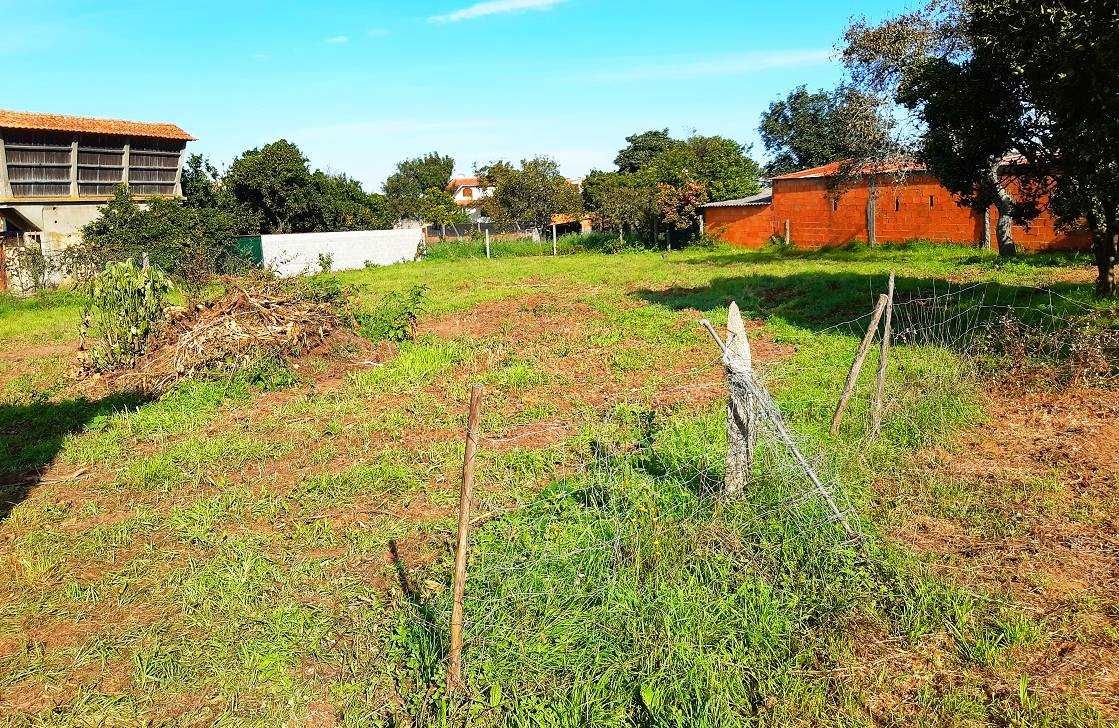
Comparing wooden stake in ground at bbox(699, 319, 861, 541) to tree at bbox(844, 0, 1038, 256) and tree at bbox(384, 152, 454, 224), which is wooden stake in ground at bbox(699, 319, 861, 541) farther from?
tree at bbox(384, 152, 454, 224)

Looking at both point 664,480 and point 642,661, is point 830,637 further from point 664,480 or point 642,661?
point 664,480

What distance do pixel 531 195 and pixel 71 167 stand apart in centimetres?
2292

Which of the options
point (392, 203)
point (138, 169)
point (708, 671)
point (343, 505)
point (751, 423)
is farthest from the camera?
point (392, 203)

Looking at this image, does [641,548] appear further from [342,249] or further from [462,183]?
[462,183]

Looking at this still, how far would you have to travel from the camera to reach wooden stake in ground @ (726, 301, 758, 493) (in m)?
4.61

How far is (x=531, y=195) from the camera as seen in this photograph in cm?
4300

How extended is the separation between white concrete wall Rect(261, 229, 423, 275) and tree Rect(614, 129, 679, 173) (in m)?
24.4

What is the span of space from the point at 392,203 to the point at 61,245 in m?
20.7

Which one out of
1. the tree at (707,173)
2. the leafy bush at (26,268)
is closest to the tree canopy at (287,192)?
the leafy bush at (26,268)

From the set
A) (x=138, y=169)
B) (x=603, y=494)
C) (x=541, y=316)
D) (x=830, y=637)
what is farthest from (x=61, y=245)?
(x=830, y=637)

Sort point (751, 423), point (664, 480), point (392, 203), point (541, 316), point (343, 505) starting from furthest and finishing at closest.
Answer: point (392, 203) → point (541, 316) → point (343, 505) → point (664, 480) → point (751, 423)

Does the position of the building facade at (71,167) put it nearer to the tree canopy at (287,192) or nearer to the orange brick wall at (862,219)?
the tree canopy at (287,192)

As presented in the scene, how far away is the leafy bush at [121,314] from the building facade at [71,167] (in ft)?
54.4

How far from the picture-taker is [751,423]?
464cm
